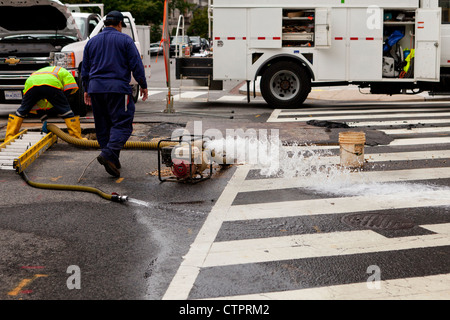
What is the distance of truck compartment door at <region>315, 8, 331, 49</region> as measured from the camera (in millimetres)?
14922

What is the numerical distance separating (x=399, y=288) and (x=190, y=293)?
4.56 ft

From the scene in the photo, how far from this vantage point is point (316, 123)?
12352 mm

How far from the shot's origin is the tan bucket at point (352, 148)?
8352 millimetres

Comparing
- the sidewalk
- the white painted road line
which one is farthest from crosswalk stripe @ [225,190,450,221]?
the sidewalk

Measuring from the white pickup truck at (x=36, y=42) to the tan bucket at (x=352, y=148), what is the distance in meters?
6.36

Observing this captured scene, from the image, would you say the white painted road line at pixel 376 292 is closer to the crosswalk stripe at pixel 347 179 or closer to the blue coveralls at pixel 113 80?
the crosswalk stripe at pixel 347 179

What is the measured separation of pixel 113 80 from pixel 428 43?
911 centimetres

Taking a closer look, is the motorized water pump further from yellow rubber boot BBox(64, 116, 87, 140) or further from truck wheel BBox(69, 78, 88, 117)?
truck wheel BBox(69, 78, 88, 117)

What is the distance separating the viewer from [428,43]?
14844mm

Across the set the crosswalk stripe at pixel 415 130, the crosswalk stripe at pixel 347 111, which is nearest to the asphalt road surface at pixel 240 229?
the crosswalk stripe at pixel 415 130

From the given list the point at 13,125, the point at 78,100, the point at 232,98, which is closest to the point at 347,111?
the point at 232,98

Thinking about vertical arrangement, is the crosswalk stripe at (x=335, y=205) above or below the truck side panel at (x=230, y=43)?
below
